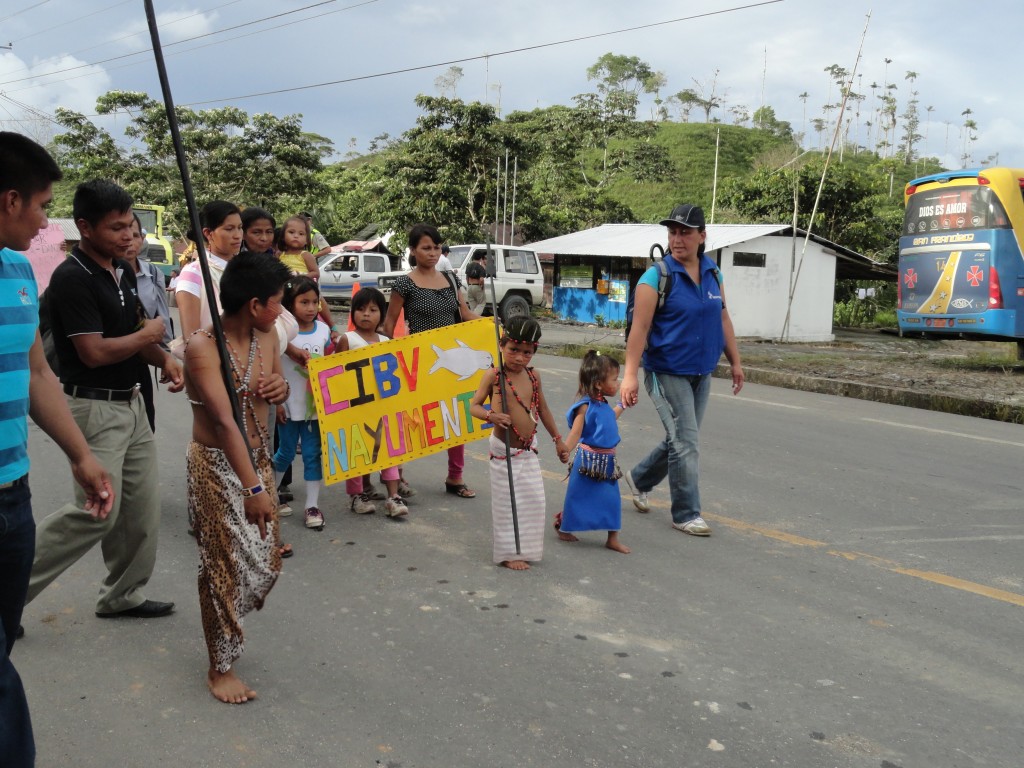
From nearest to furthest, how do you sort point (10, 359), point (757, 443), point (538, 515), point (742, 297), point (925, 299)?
point (10, 359)
point (538, 515)
point (757, 443)
point (925, 299)
point (742, 297)

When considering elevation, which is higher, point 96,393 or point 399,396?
point 96,393


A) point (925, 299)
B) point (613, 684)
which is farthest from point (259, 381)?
point (925, 299)

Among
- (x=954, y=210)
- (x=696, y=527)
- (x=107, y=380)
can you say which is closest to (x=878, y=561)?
(x=696, y=527)

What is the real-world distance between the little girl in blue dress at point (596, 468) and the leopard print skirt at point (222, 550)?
7.11ft

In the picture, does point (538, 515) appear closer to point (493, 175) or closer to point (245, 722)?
point (245, 722)

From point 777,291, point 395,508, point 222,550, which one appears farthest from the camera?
point 777,291

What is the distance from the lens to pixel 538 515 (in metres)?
4.86

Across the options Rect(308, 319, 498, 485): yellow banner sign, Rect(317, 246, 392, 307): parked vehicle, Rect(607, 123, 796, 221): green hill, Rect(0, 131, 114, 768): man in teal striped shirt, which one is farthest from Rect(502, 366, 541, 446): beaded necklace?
Rect(607, 123, 796, 221): green hill

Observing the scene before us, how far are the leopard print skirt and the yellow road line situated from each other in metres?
3.16

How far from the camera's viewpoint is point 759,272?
22.1 meters

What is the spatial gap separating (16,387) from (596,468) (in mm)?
3221

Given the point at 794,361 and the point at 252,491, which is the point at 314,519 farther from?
the point at 794,361

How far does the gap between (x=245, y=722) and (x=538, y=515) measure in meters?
2.00

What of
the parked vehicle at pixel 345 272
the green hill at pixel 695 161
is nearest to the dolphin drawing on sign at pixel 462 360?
the parked vehicle at pixel 345 272
